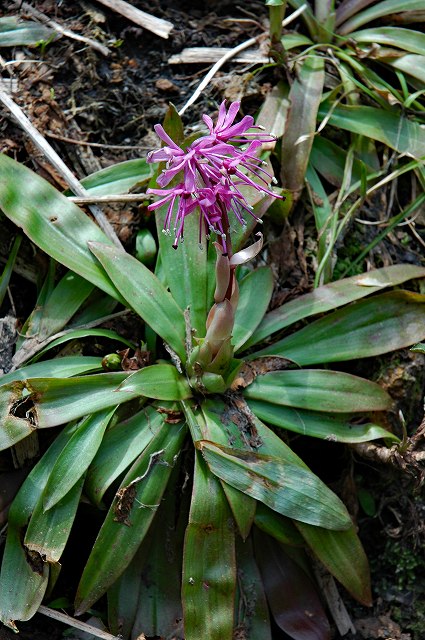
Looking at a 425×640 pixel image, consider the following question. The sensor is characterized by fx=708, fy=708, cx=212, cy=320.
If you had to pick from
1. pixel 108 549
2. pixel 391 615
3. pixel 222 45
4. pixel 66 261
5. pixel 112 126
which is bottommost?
pixel 391 615

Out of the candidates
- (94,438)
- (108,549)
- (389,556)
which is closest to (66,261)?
(94,438)

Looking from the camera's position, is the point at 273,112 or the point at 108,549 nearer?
the point at 108,549

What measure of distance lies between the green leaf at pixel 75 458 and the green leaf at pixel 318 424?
602 mm

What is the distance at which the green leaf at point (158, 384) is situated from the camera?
8.03 ft

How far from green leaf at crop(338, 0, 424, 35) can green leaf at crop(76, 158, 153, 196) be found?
1.27m

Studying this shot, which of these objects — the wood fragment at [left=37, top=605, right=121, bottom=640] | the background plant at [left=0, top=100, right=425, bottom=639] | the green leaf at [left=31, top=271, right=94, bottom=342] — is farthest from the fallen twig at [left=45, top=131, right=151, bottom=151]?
the wood fragment at [left=37, top=605, right=121, bottom=640]

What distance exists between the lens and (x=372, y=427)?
2715mm

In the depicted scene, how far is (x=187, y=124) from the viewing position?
3.20 m

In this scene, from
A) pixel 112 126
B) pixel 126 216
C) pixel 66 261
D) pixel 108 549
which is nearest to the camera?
pixel 108 549

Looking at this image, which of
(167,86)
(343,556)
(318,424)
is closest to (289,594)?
(343,556)

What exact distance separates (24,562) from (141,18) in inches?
97.9

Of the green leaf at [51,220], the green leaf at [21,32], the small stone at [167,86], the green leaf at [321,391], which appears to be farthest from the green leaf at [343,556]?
the green leaf at [21,32]

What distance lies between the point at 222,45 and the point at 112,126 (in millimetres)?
687

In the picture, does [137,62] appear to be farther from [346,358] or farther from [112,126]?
[346,358]
